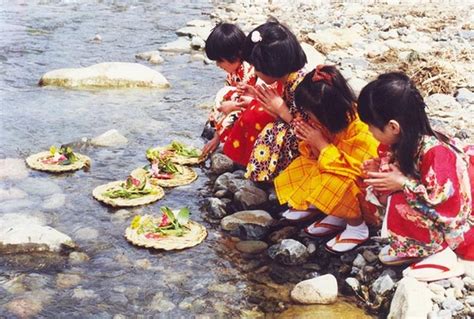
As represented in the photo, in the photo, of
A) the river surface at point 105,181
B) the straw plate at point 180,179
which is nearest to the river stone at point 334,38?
the river surface at point 105,181

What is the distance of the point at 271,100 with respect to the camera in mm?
3980

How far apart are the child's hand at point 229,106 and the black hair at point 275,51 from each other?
2.38 feet

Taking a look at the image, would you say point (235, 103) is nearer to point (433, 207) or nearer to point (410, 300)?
point (433, 207)

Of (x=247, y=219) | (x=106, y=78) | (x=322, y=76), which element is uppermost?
(x=322, y=76)

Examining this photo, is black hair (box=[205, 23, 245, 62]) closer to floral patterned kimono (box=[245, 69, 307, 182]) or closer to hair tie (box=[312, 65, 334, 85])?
floral patterned kimono (box=[245, 69, 307, 182])

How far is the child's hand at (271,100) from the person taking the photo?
3.97 meters

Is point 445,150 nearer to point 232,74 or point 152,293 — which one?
point 152,293

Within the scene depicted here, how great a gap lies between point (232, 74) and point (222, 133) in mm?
504

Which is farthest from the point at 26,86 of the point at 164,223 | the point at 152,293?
the point at 152,293

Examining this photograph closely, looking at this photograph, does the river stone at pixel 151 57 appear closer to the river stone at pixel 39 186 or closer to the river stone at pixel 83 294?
the river stone at pixel 39 186

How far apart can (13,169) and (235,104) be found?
192cm

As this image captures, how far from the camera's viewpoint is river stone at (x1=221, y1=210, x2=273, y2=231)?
13.0 feet

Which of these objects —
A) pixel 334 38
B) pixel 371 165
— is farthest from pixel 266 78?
pixel 334 38

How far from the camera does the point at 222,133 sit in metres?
4.90
